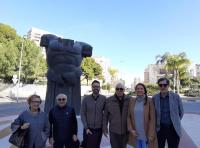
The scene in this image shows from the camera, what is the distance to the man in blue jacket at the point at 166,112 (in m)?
5.02

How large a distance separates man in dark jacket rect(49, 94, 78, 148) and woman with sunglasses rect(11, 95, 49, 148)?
36cm

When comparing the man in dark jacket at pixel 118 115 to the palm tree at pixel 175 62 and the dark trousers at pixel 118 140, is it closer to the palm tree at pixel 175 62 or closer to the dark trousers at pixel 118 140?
the dark trousers at pixel 118 140

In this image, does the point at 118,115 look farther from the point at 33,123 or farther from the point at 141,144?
Answer: the point at 33,123

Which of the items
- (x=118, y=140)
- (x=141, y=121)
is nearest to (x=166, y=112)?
(x=141, y=121)

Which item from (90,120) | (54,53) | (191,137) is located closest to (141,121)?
(90,120)

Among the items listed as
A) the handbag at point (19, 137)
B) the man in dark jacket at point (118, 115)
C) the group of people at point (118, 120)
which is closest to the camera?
the handbag at point (19, 137)

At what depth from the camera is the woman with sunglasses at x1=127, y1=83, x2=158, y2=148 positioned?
188 inches

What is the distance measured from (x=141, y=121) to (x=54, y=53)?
4349mm

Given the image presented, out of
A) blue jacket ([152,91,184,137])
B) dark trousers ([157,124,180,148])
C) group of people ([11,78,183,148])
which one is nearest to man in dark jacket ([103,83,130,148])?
group of people ([11,78,183,148])

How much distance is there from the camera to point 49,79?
861 cm

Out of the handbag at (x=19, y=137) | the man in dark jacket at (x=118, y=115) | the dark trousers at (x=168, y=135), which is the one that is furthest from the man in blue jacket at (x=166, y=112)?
the handbag at (x=19, y=137)

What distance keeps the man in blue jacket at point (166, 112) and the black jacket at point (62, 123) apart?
1439 mm

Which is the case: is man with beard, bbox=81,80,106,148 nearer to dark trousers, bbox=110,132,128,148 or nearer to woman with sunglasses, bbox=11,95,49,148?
dark trousers, bbox=110,132,128,148

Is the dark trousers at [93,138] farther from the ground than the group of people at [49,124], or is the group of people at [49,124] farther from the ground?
the group of people at [49,124]
